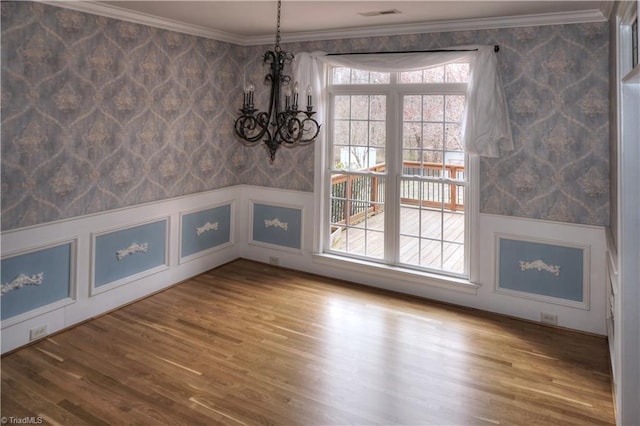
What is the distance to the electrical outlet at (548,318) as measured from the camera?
396cm

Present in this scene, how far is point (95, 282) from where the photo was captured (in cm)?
401

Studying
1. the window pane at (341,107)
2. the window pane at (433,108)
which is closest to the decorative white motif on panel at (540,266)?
the window pane at (433,108)

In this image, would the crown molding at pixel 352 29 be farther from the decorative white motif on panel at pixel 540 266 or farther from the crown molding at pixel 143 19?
the decorative white motif on panel at pixel 540 266

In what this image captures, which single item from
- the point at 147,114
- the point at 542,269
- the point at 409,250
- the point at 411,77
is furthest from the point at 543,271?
the point at 147,114

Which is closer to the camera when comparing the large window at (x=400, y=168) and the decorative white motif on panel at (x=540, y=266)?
the decorative white motif on panel at (x=540, y=266)

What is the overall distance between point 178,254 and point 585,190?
13.0 ft

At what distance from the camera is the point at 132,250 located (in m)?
4.34


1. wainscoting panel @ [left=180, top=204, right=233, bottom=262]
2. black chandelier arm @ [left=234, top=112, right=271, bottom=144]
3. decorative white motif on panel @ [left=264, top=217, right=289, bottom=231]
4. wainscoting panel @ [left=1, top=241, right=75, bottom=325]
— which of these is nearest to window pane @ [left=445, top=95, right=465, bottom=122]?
black chandelier arm @ [left=234, top=112, right=271, bottom=144]

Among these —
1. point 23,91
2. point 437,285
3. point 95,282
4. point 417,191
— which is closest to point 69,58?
point 23,91

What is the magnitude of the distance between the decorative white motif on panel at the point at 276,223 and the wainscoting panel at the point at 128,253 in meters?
1.29

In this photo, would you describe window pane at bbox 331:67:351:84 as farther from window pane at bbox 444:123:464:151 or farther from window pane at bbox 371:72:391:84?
window pane at bbox 444:123:464:151

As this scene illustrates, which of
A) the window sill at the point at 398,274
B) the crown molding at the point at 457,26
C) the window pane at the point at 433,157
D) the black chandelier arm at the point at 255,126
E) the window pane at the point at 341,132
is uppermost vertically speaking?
the crown molding at the point at 457,26

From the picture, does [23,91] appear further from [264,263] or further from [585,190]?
[585,190]

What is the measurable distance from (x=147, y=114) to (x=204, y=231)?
148cm
